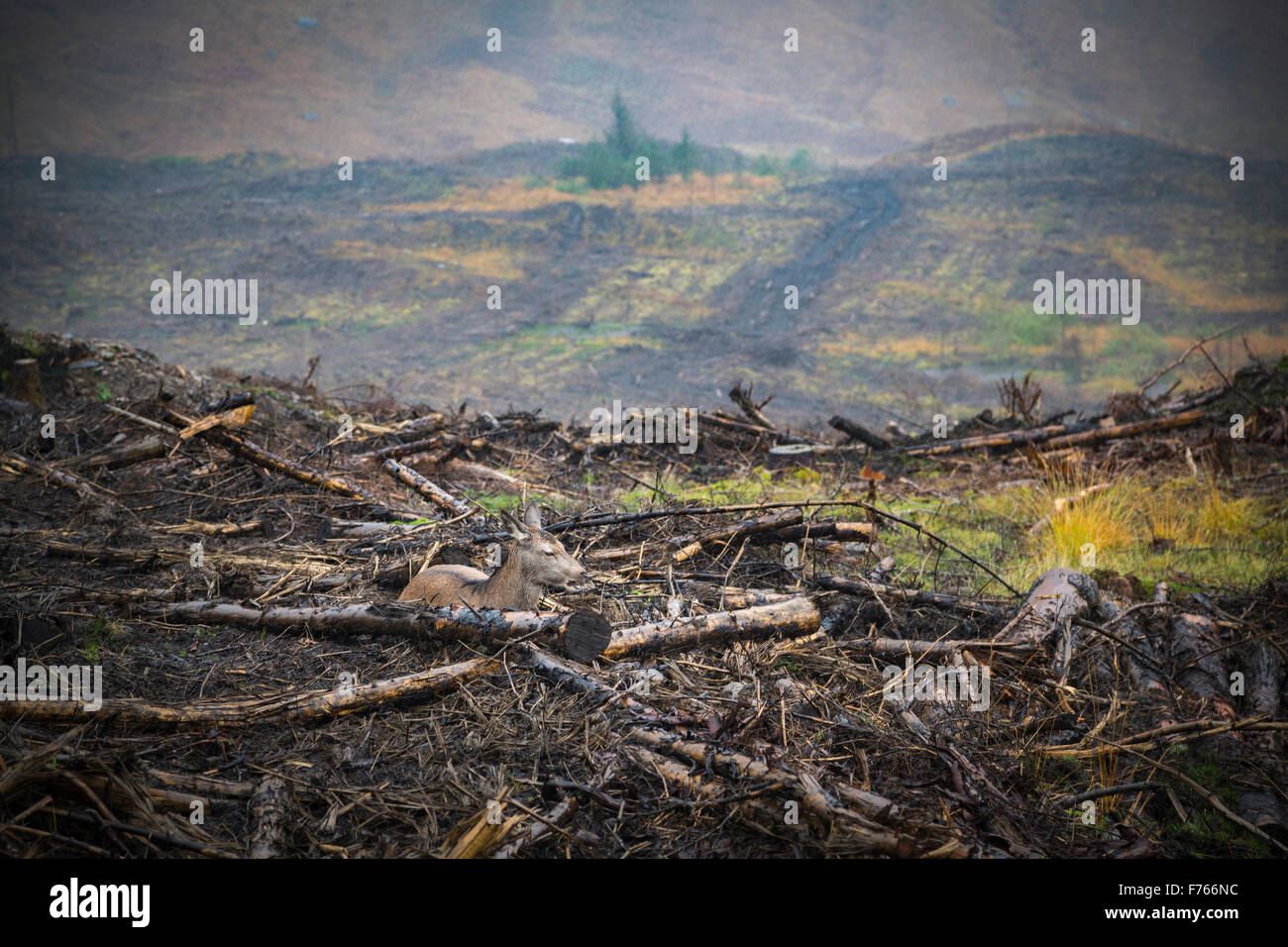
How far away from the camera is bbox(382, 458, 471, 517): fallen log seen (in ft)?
22.6

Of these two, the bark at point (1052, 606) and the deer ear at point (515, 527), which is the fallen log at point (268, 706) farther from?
the bark at point (1052, 606)

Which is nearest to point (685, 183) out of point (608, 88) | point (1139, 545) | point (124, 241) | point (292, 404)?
point (608, 88)

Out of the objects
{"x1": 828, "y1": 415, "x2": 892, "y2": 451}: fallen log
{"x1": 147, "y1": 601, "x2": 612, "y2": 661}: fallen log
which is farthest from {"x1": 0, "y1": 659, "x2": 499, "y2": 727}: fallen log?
{"x1": 828, "y1": 415, "x2": 892, "y2": 451}: fallen log

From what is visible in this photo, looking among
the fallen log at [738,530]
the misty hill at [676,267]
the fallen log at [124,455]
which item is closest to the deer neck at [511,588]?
the fallen log at [738,530]

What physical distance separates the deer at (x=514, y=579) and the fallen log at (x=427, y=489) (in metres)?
1.31

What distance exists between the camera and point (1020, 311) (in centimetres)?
2066

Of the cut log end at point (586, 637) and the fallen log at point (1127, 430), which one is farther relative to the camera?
the fallen log at point (1127, 430)

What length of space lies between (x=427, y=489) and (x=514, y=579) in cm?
272

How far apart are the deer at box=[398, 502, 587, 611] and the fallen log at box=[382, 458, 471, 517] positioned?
131 centimetres

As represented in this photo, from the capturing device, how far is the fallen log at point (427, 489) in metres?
6.89

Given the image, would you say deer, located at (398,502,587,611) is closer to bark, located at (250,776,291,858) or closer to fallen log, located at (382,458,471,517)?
fallen log, located at (382,458,471,517)

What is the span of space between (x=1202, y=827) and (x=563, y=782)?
300cm

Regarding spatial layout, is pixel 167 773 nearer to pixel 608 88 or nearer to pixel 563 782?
pixel 563 782
